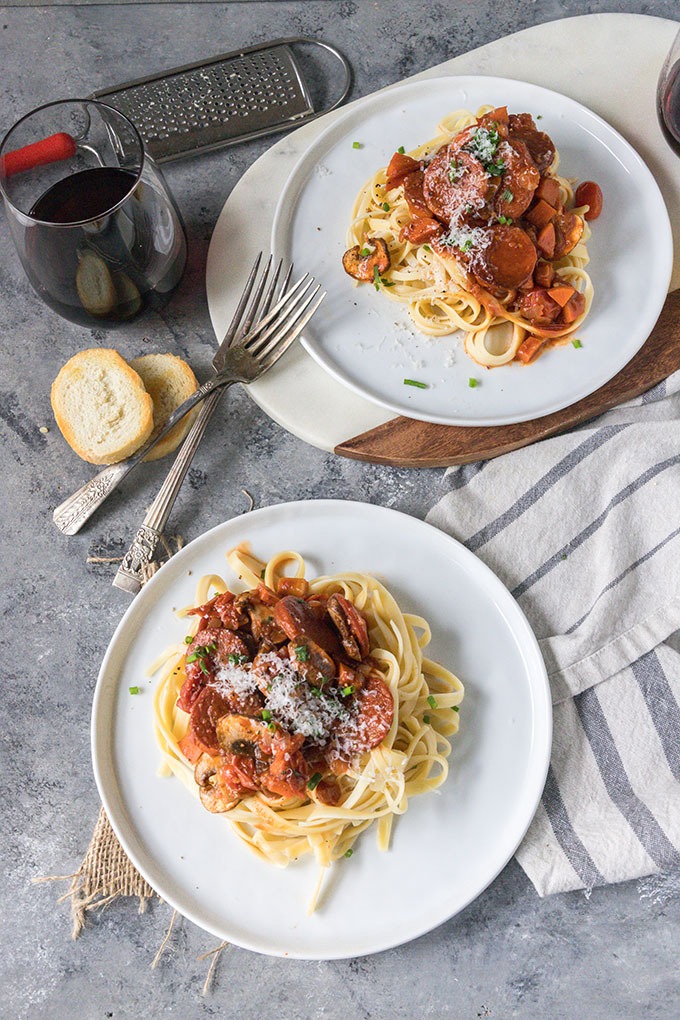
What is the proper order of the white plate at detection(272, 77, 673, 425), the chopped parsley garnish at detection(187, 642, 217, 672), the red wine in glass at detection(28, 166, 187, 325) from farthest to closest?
the white plate at detection(272, 77, 673, 425), the red wine in glass at detection(28, 166, 187, 325), the chopped parsley garnish at detection(187, 642, 217, 672)

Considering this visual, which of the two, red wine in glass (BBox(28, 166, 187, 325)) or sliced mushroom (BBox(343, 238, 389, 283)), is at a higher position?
red wine in glass (BBox(28, 166, 187, 325))

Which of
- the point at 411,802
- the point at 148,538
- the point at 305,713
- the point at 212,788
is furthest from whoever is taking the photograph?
the point at 148,538

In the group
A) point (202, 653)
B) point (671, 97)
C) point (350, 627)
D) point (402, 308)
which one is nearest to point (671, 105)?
point (671, 97)

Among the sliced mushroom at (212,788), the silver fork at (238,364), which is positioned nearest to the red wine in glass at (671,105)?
the silver fork at (238,364)

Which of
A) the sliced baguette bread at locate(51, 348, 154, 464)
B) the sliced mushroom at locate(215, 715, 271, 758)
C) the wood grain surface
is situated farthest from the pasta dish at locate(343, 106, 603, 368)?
the sliced mushroom at locate(215, 715, 271, 758)

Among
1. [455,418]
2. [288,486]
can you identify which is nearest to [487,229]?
[455,418]

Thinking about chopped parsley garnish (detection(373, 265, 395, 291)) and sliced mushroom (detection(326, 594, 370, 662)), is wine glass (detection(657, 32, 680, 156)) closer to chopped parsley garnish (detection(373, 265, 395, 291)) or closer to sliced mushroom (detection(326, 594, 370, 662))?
chopped parsley garnish (detection(373, 265, 395, 291))

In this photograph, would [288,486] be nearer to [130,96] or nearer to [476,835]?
[476,835]

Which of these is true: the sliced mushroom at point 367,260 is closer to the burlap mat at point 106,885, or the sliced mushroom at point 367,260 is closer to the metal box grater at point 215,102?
the metal box grater at point 215,102

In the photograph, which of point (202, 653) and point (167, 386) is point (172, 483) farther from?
point (202, 653)
